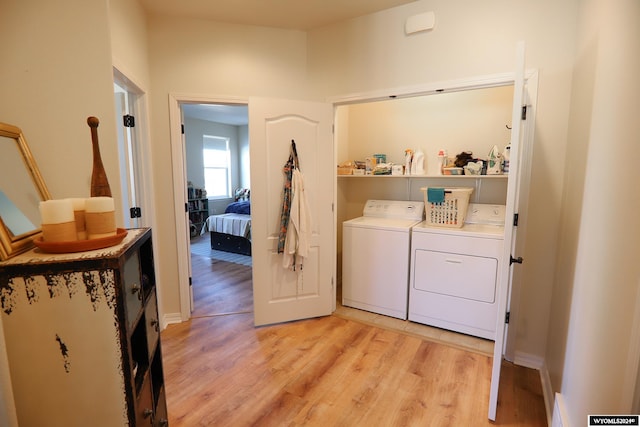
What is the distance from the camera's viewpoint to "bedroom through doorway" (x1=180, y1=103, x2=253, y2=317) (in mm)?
3549

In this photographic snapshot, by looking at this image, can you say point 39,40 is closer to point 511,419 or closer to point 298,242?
point 298,242

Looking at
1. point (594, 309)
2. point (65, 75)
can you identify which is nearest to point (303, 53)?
point (65, 75)

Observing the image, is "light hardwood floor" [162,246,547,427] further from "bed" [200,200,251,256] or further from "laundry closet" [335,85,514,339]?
"bed" [200,200,251,256]

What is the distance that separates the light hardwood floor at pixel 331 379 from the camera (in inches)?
69.3

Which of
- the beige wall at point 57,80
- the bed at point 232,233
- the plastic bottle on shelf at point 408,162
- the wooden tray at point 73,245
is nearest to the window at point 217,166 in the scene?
the bed at point 232,233

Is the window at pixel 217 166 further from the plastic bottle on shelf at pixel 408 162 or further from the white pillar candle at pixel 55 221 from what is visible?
the white pillar candle at pixel 55 221

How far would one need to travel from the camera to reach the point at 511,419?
1.74 metres

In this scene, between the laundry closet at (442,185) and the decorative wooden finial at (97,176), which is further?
the laundry closet at (442,185)

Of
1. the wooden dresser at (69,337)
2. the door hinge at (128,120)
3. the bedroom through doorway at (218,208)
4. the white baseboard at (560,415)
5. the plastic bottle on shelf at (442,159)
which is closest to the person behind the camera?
the wooden dresser at (69,337)

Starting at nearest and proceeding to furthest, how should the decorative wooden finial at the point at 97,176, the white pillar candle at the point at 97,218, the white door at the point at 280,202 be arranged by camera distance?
the white pillar candle at the point at 97,218 → the decorative wooden finial at the point at 97,176 → the white door at the point at 280,202

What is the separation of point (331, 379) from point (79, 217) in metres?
1.75

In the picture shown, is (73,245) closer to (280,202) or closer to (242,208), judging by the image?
(280,202)

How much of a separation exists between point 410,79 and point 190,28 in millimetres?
1878

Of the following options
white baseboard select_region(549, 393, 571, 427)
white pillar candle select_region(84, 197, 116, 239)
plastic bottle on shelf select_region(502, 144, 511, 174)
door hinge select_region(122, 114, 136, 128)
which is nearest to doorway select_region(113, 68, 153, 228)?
door hinge select_region(122, 114, 136, 128)
